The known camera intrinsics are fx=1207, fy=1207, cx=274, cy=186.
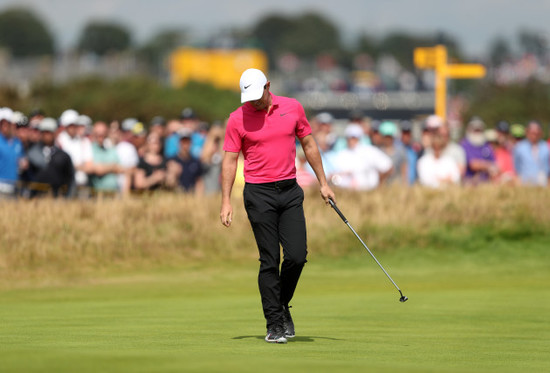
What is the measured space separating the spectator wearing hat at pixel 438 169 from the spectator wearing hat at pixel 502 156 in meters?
1.34

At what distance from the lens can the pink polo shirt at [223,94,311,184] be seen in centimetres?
1014

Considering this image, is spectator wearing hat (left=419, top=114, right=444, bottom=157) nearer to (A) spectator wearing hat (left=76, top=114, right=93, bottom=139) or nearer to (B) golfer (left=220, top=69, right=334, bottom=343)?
(A) spectator wearing hat (left=76, top=114, right=93, bottom=139)

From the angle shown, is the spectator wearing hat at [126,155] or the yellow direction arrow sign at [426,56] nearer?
the spectator wearing hat at [126,155]

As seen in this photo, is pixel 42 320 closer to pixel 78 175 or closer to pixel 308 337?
pixel 308 337

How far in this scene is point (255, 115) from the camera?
10.2 m

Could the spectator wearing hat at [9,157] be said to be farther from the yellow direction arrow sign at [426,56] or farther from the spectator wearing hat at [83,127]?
the yellow direction arrow sign at [426,56]

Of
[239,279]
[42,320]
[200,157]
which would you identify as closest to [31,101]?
[200,157]

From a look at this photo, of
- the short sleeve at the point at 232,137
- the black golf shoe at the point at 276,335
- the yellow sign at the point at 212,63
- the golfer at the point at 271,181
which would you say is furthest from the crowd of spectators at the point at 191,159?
the yellow sign at the point at 212,63

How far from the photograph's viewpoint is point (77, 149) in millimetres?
20547

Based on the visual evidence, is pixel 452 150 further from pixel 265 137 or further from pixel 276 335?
pixel 276 335

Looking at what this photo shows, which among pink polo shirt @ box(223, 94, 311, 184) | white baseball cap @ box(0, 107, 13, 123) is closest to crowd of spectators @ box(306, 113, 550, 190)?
white baseball cap @ box(0, 107, 13, 123)

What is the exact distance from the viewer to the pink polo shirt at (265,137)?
10141mm

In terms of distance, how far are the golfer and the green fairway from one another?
446 mm

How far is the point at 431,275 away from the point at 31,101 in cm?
4078
